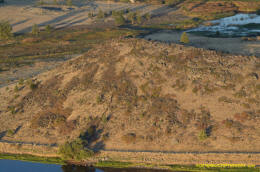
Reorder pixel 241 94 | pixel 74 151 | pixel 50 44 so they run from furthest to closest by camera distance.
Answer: pixel 50 44 < pixel 241 94 < pixel 74 151

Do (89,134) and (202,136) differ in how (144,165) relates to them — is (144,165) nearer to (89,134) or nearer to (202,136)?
(202,136)

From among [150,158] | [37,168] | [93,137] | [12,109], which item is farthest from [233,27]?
[37,168]

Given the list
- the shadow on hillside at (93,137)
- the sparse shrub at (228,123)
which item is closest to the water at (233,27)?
the sparse shrub at (228,123)

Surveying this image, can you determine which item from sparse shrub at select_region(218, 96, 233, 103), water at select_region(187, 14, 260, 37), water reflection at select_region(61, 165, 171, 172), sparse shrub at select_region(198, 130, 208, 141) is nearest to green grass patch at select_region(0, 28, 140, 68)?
water at select_region(187, 14, 260, 37)

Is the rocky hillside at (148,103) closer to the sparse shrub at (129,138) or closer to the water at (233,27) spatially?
the sparse shrub at (129,138)

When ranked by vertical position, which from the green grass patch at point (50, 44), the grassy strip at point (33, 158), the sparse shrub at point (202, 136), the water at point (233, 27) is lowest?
the grassy strip at point (33, 158)

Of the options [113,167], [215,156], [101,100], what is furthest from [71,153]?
[215,156]
